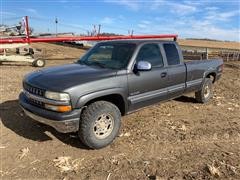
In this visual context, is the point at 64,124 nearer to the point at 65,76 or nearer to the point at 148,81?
the point at 65,76

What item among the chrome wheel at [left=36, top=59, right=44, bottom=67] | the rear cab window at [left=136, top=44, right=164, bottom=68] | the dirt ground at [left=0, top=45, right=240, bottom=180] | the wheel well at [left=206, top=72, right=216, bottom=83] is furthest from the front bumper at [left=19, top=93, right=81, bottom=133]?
the chrome wheel at [left=36, top=59, right=44, bottom=67]

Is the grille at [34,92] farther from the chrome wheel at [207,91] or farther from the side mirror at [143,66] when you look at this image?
the chrome wheel at [207,91]

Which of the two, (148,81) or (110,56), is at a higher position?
(110,56)

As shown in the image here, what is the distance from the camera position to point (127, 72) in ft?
16.3

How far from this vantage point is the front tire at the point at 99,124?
4.42m

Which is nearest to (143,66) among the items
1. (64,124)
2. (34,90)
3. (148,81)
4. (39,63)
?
(148,81)

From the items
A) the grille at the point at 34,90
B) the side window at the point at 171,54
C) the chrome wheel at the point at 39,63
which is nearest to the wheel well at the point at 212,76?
the side window at the point at 171,54

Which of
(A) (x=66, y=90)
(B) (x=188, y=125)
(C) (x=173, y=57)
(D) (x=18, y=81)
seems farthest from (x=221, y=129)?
(D) (x=18, y=81)

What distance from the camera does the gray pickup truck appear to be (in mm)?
4262

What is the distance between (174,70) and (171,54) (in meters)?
0.37

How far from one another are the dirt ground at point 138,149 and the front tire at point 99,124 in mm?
178

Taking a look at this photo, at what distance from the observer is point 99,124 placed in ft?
15.4

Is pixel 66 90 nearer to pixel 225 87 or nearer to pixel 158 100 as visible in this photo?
pixel 158 100

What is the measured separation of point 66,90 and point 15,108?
3.04 metres
